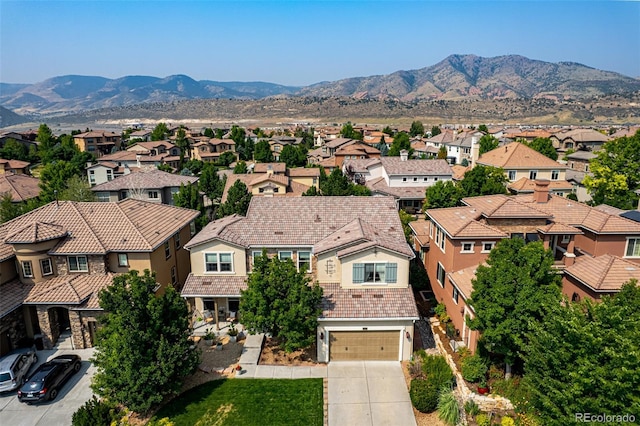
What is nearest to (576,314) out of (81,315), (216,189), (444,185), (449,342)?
(449,342)

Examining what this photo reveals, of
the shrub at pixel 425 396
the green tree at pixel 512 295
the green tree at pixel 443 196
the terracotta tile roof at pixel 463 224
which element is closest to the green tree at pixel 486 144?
the green tree at pixel 443 196

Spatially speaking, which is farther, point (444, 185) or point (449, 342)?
point (444, 185)

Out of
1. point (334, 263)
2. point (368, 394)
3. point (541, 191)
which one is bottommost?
point (368, 394)

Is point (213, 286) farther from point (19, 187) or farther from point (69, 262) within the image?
point (19, 187)

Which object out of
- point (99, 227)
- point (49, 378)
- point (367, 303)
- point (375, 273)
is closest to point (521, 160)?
point (375, 273)

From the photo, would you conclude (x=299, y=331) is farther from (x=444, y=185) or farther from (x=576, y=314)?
(x=444, y=185)
